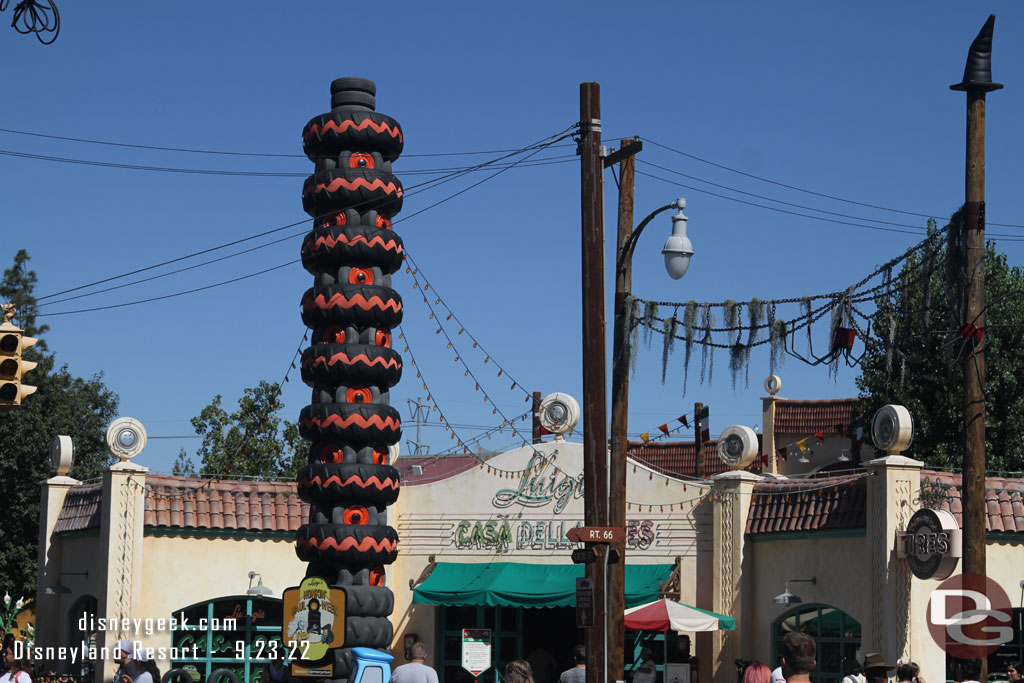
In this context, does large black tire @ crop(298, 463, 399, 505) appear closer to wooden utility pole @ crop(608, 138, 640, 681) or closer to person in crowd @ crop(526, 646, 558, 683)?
wooden utility pole @ crop(608, 138, 640, 681)

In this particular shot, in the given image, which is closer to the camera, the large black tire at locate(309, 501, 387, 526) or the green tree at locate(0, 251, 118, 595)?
the large black tire at locate(309, 501, 387, 526)

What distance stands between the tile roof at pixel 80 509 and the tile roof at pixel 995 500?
49.2 ft

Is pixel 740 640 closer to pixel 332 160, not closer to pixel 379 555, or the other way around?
pixel 379 555

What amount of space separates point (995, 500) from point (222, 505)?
542 inches

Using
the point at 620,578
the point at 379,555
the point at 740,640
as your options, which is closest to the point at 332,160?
the point at 379,555

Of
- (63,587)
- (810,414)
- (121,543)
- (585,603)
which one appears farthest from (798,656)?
(810,414)

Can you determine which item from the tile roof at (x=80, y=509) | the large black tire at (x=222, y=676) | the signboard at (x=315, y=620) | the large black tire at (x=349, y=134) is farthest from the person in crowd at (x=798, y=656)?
the tile roof at (x=80, y=509)

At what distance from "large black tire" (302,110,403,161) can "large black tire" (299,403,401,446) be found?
3.70 metres

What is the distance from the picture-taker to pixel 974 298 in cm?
1719

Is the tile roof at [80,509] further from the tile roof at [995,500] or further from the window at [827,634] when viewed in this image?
the tile roof at [995,500]

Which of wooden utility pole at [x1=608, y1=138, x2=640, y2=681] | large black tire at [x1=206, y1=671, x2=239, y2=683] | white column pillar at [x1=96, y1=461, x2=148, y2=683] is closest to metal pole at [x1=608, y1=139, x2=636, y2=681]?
wooden utility pole at [x1=608, y1=138, x2=640, y2=681]

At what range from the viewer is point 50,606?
90.2ft

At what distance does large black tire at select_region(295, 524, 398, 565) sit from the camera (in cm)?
1866

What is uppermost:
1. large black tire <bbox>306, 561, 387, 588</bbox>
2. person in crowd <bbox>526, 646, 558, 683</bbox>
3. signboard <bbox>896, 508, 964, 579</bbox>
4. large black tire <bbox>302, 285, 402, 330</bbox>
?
large black tire <bbox>302, 285, 402, 330</bbox>
